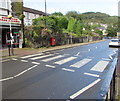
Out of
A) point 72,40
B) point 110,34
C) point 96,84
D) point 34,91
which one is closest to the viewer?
point 34,91

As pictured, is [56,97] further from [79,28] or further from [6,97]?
[79,28]

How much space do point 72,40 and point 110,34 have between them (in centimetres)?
8222

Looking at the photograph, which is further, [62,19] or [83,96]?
[62,19]

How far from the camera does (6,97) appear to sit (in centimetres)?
506

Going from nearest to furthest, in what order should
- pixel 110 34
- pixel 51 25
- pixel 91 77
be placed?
1. pixel 91 77
2. pixel 51 25
3. pixel 110 34

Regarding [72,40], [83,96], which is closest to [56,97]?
[83,96]

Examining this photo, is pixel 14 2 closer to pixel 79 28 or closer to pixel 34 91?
pixel 34 91

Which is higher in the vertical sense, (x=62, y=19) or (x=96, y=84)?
(x=62, y=19)

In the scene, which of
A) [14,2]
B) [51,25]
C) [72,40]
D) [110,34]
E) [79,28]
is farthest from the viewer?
[110,34]

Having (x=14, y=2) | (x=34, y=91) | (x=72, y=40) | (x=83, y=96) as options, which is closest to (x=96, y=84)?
(x=83, y=96)

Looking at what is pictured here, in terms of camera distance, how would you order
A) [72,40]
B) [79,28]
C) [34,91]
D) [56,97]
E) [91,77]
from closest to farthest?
[56,97] < [34,91] < [91,77] < [72,40] < [79,28]

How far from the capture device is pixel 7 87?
19.7ft

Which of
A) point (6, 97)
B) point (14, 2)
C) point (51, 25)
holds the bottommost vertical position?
point (6, 97)

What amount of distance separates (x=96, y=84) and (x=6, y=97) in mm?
3671
